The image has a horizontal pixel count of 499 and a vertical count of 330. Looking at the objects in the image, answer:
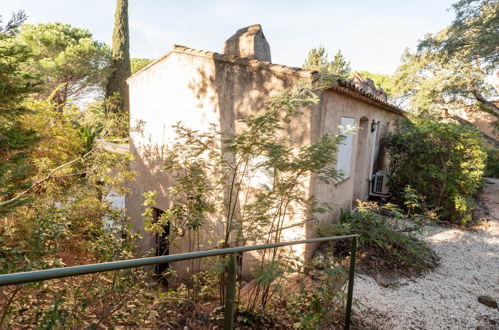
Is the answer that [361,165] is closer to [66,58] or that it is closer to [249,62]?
[249,62]

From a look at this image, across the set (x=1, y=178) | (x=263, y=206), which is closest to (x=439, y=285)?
(x=263, y=206)

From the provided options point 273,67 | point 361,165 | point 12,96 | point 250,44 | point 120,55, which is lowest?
point 361,165

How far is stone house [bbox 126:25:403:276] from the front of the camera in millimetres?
5590

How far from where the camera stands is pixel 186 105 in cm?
727

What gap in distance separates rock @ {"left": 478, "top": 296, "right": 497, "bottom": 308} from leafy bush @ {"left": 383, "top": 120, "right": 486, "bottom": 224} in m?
3.85

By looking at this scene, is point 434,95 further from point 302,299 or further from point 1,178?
point 1,178

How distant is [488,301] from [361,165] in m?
5.33

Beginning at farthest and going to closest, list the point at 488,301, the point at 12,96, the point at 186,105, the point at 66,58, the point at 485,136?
the point at 485,136 < the point at 66,58 < the point at 186,105 < the point at 488,301 < the point at 12,96

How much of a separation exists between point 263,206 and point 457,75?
1780 cm

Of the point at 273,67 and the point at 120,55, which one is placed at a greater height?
the point at 120,55

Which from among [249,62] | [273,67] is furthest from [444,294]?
[249,62]

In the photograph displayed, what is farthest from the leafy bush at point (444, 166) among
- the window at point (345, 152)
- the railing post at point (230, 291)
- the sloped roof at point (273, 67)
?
the railing post at point (230, 291)

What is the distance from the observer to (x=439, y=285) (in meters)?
5.40

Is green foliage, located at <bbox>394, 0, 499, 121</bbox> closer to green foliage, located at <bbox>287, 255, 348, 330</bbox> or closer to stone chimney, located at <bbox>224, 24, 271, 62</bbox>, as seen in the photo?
stone chimney, located at <bbox>224, 24, 271, 62</bbox>
